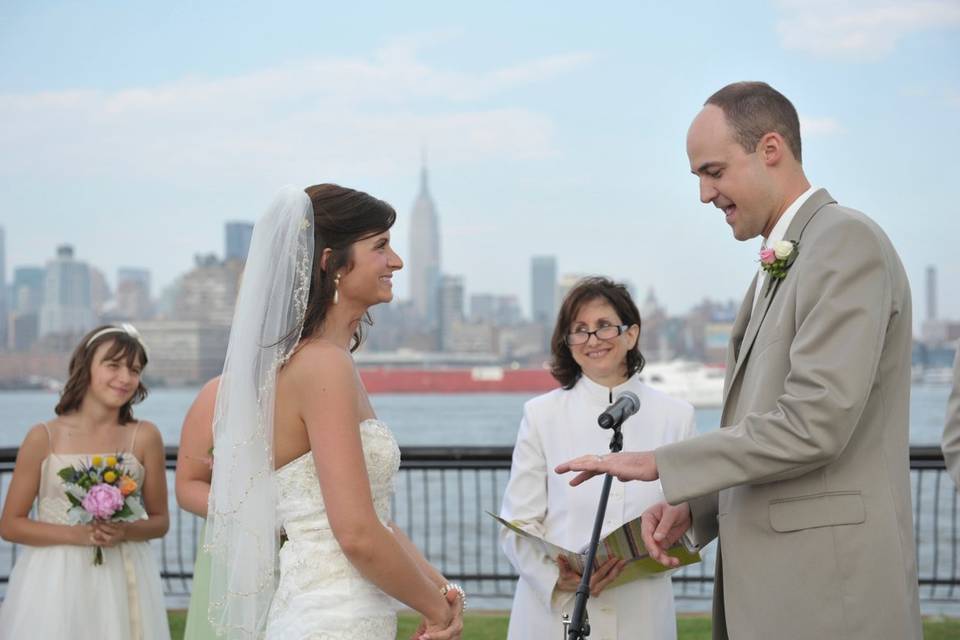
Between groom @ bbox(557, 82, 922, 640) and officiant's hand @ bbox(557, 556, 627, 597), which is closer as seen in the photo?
groom @ bbox(557, 82, 922, 640)

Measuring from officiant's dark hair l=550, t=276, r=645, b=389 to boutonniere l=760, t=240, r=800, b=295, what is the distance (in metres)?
1.59

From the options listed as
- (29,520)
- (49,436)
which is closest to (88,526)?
(29,520)

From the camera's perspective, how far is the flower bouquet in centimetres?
505

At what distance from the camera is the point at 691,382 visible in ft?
256

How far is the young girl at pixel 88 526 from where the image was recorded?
521 centimetres

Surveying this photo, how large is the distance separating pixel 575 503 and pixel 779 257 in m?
1.63

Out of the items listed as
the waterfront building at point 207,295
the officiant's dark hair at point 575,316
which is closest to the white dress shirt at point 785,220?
the officiant's dark hair at point 575,316

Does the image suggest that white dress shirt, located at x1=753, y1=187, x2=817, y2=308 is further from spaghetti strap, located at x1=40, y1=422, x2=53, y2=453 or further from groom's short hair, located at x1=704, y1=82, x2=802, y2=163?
spaghetti strap, located at x1=40, y1=422, x2=53, y2=453

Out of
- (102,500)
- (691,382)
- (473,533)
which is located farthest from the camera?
(691,382)

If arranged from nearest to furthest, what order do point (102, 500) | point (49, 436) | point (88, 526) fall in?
1. point (102, 500)
2. point (88, 526)
3. point (49, 436)

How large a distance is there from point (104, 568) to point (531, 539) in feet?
7.55

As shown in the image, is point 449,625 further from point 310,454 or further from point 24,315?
point 24,315

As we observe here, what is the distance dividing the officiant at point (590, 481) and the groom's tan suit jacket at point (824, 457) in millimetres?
1087

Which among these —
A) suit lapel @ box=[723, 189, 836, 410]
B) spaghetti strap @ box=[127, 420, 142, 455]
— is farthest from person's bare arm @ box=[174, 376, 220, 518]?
suit lapel @ box=[723, 189, 836, 410]
